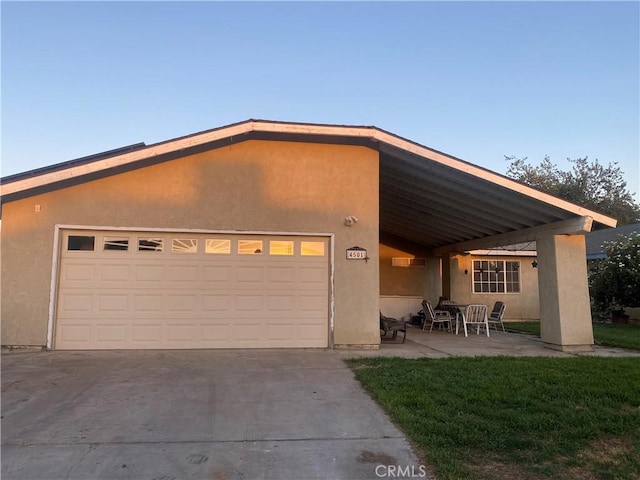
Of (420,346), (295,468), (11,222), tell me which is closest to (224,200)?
(11,222)

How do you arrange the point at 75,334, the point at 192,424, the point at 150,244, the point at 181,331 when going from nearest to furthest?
the point at 192,424, the point at 75,334, the point at 181,331, the point at 150,244

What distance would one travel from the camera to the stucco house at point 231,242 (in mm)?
8734

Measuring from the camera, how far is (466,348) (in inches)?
389

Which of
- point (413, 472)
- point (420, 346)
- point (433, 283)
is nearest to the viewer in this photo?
point (413, 472)

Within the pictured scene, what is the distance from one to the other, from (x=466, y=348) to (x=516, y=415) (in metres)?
5.07

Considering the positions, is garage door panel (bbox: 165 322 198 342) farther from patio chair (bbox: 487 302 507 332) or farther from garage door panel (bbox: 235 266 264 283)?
patio chair (bbox: 487 302 507 332)

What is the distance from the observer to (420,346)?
33.1 feet

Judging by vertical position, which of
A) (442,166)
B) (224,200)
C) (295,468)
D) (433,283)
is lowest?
(295,468)

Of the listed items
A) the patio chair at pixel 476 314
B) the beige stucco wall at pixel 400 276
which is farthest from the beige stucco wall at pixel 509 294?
the patio chair at pixel 476 314

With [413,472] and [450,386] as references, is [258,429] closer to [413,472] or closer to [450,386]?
[413,472]

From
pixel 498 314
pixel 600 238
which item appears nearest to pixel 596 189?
pixel 600 238

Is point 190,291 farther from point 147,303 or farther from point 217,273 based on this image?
point 147,303

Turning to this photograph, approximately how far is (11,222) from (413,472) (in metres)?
8.67

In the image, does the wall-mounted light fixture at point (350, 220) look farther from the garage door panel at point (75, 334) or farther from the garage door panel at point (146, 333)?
the garage door panel at point (75, 334)
